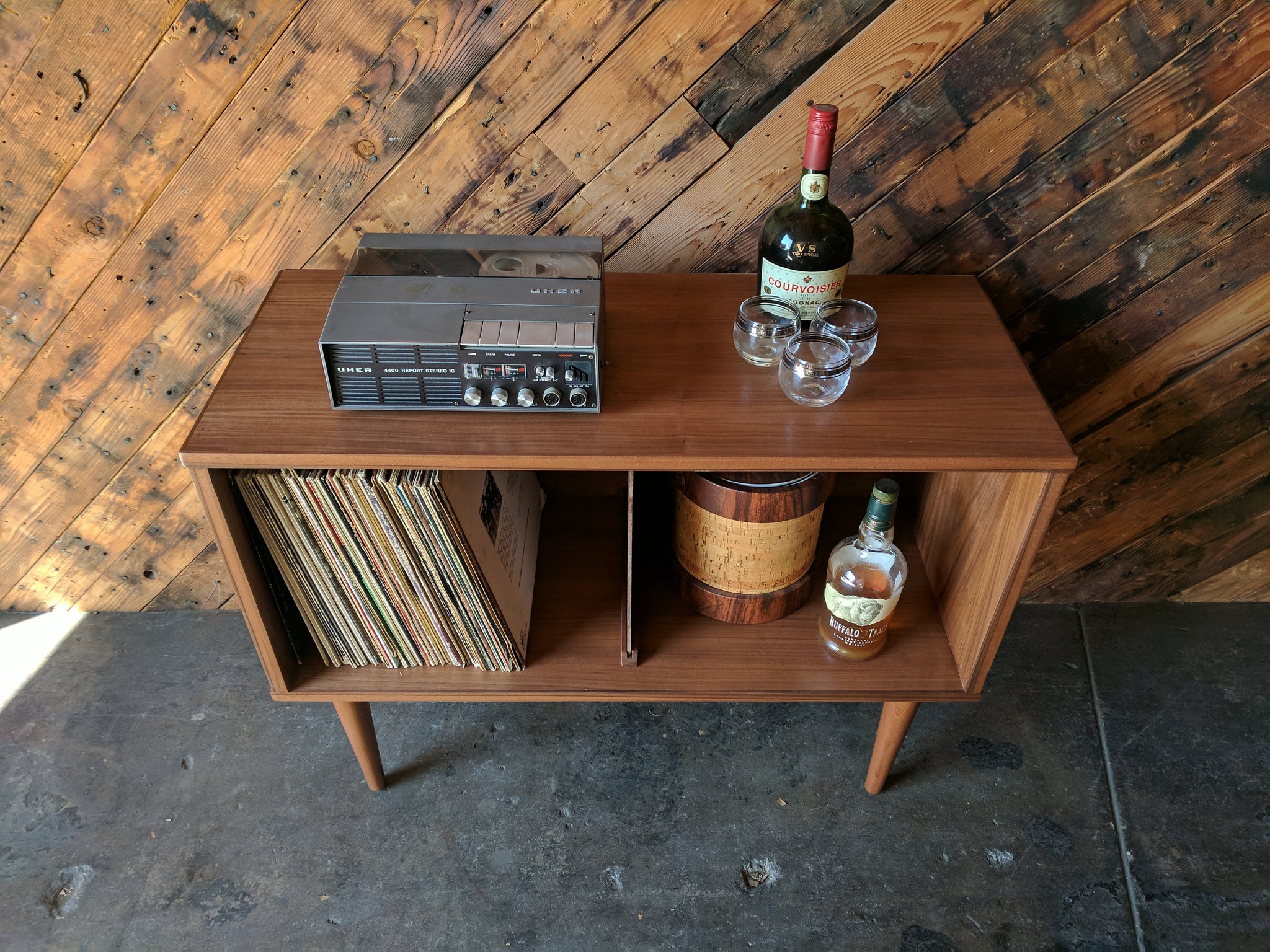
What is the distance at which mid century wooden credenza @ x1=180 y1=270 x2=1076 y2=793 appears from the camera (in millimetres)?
1044

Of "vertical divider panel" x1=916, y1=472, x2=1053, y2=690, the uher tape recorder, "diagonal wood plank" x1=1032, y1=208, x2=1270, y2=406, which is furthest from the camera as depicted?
"diagonal wood plank" x1=1032, y1=208, x2=1270, y2=406

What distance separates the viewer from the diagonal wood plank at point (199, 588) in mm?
1819

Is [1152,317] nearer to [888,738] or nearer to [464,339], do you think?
[888,738]

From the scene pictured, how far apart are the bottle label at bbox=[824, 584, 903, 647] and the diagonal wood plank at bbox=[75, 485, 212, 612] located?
1215 mm

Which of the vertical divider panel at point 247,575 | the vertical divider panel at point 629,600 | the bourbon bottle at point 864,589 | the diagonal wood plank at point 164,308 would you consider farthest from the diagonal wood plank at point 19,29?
the bourbon bottle at point 864,589

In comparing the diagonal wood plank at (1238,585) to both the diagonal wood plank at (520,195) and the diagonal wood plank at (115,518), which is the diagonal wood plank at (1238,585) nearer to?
the diagonal wood plank at (520,195)

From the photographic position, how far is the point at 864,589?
135 cm

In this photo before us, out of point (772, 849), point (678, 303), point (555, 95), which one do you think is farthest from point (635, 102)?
point (772, 849)

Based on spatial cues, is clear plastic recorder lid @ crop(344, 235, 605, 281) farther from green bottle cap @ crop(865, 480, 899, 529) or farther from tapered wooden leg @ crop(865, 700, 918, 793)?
tapered wooden leg @ crop(865, 700, 918, 793)

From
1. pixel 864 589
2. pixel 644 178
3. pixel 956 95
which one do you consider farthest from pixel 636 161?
pixel 864 589

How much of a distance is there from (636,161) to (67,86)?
32.4 inches

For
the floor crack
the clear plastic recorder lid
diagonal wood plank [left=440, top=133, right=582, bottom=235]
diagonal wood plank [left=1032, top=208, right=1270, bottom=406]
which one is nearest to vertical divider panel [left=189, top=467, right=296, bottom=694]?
the clear plastic recorder lid

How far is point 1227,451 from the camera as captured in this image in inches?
64.6

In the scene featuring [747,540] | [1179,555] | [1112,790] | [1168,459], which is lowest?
[1112,790]
